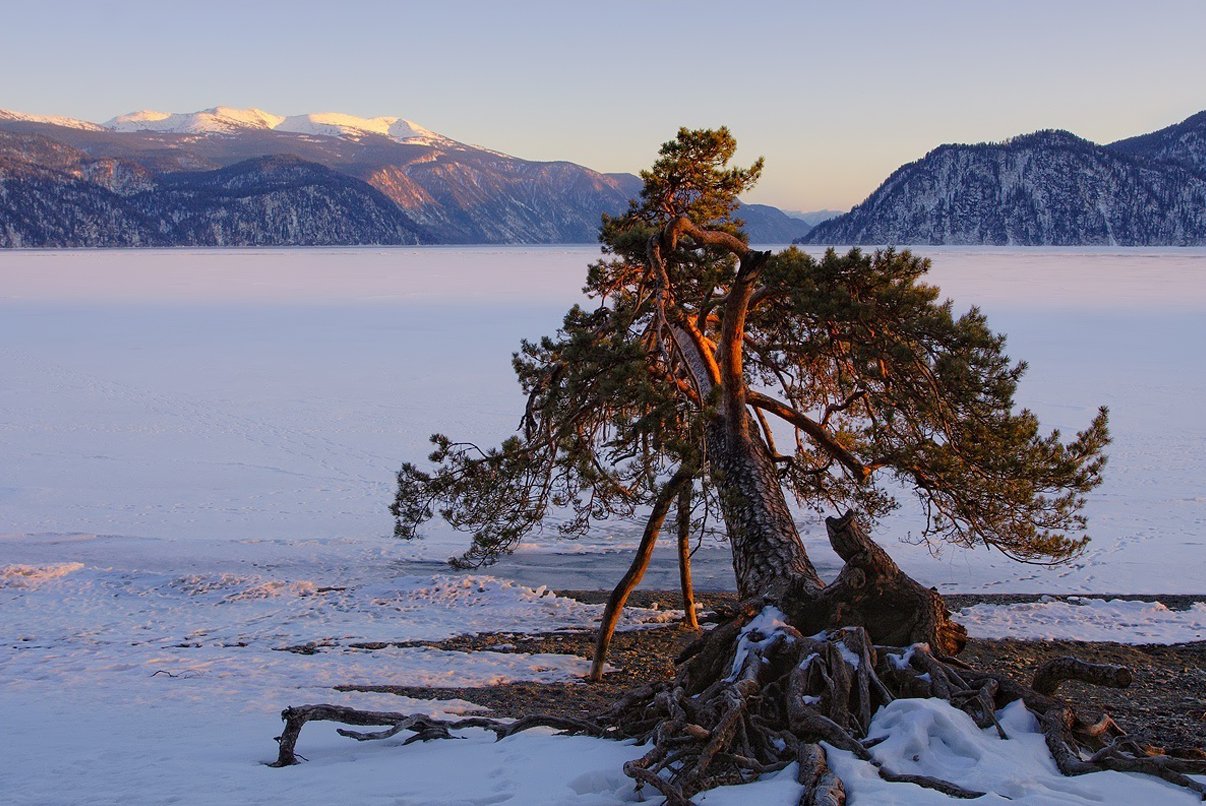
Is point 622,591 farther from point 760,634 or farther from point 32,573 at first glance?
point 32,573

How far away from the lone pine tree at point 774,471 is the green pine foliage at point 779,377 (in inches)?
1.1

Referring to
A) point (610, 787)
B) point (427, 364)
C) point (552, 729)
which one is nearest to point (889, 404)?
point (552, 729)

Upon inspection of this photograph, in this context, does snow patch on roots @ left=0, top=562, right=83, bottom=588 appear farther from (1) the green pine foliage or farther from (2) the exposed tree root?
(2) the exposed tree root

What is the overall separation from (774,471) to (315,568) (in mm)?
9501

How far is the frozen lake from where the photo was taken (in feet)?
56.1

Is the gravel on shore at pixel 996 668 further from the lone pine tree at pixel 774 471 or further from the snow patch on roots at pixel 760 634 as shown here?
the snow patch on roots at pixel 760 634

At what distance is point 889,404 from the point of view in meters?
9.58

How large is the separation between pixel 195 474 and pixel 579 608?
36.5ft

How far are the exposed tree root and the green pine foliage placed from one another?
7.32 feet

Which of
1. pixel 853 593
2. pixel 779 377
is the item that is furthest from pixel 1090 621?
pixel 853 593

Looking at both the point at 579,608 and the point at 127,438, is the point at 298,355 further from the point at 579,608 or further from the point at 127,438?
the point at 579,608

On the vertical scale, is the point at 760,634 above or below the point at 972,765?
above

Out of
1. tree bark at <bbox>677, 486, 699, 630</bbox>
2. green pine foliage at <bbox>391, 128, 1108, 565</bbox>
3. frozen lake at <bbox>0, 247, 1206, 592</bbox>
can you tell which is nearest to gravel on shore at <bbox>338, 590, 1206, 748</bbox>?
tree bark at <bbox>677, 486, 699, 630</bbox>

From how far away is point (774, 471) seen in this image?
362 inches
